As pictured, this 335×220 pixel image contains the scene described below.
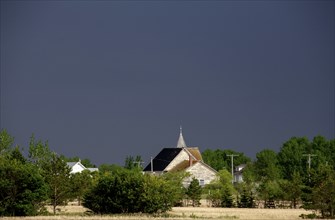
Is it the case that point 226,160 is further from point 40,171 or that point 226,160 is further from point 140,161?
point 40,171

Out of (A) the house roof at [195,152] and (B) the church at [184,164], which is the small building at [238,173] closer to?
(A) the house roof at [195,152]

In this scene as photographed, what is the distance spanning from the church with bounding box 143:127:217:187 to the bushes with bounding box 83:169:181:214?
45879mm

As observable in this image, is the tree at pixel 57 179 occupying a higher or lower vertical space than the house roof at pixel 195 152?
lower

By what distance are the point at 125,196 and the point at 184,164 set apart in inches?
2318

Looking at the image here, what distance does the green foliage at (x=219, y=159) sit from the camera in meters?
145

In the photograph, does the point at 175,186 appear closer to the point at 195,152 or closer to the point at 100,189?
the point at 100,189

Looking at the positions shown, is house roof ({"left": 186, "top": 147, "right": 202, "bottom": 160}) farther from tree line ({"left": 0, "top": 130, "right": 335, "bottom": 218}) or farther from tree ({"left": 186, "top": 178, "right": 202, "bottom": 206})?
tree line ({"left": 0, "top": 130, "right": 335, "bottom": 218})

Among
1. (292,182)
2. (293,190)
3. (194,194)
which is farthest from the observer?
(194,194)

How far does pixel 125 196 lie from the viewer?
183 feet

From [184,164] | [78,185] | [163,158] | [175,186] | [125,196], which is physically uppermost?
[163,158]

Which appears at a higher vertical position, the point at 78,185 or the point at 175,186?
the point at 78,185

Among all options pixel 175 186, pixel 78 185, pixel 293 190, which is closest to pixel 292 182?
pixel 293 190

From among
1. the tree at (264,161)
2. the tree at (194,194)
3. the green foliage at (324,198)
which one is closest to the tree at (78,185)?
the tree at (194,194)

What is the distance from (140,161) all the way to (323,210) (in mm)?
71556
